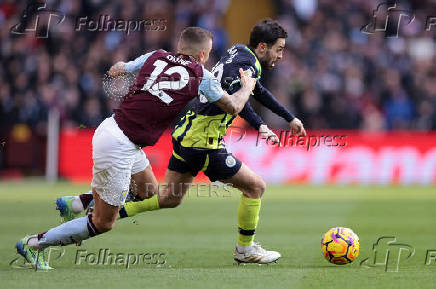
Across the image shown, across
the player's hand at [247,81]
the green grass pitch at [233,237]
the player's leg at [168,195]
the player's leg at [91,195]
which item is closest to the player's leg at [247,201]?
the green grass pitch at [233,237]

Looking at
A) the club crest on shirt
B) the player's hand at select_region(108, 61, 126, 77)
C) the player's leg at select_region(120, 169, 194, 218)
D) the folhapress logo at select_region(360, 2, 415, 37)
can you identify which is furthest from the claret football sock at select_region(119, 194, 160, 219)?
the folhapress logo at select_region(360, 2, 415, 37)

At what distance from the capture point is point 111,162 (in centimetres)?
778

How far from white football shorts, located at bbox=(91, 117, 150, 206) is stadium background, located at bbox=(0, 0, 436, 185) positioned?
12.6 meters

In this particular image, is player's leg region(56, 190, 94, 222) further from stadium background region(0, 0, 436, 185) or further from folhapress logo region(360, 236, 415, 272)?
stadium background region(0, 0, 436, 185)

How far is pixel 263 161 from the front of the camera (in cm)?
2062

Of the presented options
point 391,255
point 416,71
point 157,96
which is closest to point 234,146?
point 416,71

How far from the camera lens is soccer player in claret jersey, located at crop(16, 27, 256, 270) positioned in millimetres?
7789

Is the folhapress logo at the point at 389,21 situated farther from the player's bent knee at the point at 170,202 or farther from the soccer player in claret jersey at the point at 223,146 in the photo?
the player's bent knee at the point at 170,202

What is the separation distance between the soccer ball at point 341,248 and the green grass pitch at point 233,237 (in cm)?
11

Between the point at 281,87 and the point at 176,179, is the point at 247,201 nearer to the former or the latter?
the point at 176,179

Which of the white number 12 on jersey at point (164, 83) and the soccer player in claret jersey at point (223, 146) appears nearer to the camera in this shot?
the white number 12 on jersey at point (164, 83)

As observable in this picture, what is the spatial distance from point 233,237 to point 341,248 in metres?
3.03

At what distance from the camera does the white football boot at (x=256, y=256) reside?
8719mm

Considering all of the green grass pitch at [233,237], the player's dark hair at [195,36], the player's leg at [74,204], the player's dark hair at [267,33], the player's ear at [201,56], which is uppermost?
the player's dark hair at [267,33]
